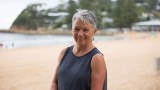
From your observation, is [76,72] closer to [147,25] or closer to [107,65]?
[147,25]

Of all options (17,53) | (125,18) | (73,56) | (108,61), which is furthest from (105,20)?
(73,56)

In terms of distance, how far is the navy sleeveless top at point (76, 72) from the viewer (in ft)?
2.73

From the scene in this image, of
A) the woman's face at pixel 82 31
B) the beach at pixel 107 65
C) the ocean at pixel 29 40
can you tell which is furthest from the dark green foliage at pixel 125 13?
the woman's face at pixel 82 31

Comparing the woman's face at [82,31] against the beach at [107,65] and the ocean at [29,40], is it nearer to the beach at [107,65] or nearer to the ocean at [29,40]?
the ocean at [29,40]

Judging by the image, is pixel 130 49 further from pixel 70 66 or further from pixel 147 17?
pixel 70 66

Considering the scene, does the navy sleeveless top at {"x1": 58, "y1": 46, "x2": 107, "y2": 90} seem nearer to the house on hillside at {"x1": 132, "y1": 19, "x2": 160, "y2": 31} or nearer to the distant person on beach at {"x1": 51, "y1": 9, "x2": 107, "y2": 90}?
the distant person on beach at {"x1": 51, "y1": 9, "x2": 107, "y2": 90}

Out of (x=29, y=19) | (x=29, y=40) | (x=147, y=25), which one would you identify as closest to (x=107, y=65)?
(x=147, y=25)

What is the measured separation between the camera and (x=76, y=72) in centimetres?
84

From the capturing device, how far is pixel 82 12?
2.79 ft

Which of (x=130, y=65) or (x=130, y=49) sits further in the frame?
(x=130, y=49)

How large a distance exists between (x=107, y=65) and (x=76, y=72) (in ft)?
8.83

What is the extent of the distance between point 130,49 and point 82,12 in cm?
374

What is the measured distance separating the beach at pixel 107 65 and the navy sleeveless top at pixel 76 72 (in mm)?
2130

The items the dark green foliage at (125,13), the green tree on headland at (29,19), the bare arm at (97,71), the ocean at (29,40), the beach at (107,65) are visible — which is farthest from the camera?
the dark green foliage at (125,13)
